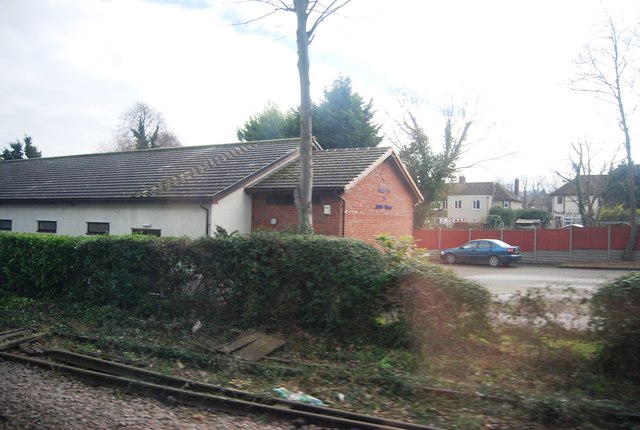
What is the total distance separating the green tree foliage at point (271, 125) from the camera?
32.4 meters

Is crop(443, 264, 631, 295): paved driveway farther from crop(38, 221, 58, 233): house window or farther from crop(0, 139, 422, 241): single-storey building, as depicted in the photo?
crop(38, 221, 58, 233): house window

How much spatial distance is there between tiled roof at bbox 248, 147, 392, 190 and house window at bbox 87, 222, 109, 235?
17.6ft

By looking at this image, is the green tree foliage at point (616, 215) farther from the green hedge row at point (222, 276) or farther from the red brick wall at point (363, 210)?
the green hedge row at point (222, 276)

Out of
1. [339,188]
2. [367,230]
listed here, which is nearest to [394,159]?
[367,230]

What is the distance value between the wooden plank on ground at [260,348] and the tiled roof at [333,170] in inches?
268

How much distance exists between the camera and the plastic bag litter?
6.14 metres

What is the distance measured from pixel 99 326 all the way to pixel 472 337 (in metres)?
7.47

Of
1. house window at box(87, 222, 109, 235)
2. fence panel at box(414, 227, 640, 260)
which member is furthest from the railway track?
fence panel at box(414, 227, 640, 260)

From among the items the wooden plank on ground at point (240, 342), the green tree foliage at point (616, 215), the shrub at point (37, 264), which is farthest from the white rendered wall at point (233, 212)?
the green tree foliage at point (616, 215)

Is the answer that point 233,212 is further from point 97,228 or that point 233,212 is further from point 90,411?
point 90,411

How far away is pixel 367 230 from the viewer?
16.8 metres

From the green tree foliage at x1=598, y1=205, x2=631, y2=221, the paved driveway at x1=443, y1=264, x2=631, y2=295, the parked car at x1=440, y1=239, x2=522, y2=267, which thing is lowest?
the paved driveway at x1=443, y1=264, x2=631, y2=295

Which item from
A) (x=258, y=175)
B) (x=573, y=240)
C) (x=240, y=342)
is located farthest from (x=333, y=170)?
(x=573, y=240)

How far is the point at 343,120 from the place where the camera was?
3103 cm
